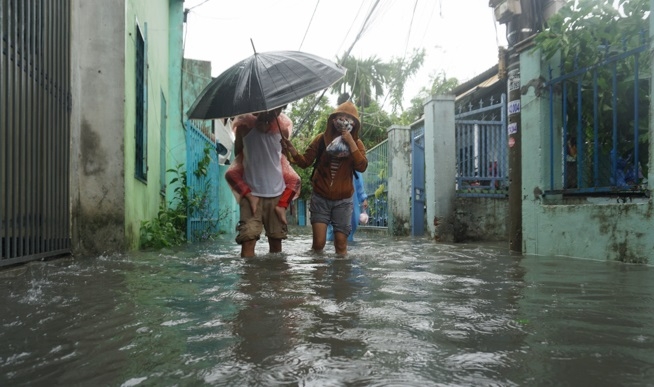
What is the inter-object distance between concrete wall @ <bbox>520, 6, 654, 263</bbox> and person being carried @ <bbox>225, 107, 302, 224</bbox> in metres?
2.40

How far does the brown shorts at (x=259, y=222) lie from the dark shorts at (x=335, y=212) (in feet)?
1.34

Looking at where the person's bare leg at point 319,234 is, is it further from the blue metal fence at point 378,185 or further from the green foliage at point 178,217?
the blue metal fence at point 378,185

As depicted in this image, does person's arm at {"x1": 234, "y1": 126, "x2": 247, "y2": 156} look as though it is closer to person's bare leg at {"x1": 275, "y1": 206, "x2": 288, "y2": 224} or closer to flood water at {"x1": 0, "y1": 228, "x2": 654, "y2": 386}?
person's bare leg at {"x1": 275, "y1": 206, "x2": 288, "y2": 224}

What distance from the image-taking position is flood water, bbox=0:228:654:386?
152 cm

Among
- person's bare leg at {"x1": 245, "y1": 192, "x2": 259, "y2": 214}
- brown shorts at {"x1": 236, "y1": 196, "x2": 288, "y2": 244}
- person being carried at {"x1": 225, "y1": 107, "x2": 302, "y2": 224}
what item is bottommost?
brown shorts at {"x1": 236, "y1": 196, "x2": 288, "y2": 244}

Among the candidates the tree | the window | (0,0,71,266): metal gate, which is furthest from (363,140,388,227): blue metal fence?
the tree

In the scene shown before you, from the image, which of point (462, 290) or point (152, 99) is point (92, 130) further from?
point (462, 290)

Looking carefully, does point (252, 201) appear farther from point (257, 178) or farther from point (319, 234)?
point (319, 234)

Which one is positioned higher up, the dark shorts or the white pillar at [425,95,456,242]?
the white pillar at [425,95,456,242]

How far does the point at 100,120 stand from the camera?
5176 mm

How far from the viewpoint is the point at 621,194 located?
15.0 feet

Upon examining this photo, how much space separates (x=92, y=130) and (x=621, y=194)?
4608mm

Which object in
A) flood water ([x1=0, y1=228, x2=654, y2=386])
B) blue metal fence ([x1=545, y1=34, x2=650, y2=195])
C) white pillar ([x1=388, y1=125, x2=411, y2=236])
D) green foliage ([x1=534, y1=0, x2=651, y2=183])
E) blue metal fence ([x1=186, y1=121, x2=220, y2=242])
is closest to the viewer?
flood water ([x1=0, y1=228, x2=654, y2=386])

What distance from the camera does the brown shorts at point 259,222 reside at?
494cm
